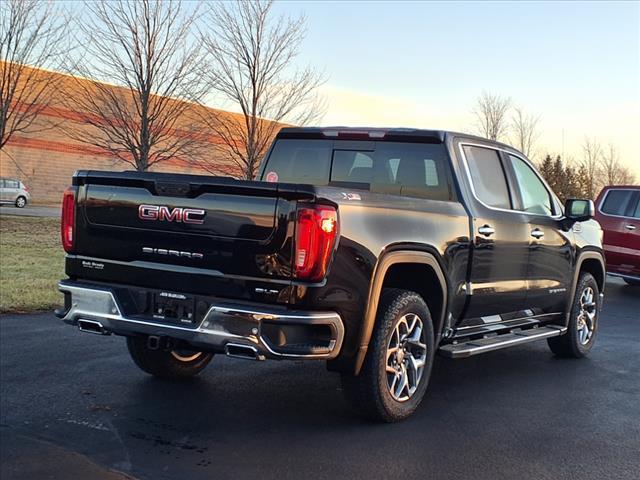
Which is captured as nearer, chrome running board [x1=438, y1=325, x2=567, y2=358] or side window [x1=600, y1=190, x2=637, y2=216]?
chrome running board [x1=438, y1=325, x2=567, y2=358]

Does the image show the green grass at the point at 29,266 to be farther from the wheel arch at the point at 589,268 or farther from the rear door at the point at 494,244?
the wheel arch at the point at 589,268

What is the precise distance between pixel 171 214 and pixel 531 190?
3.58m

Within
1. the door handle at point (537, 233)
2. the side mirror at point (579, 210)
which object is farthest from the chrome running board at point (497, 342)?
the side mirror at point (579, 210)

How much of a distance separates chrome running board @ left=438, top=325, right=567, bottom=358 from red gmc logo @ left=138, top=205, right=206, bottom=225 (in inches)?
82.6

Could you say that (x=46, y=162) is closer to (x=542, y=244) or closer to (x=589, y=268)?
(x=589, y=268)

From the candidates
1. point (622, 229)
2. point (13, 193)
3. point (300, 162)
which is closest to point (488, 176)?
point (300, 162)

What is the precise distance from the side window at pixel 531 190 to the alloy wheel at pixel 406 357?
6.56ft

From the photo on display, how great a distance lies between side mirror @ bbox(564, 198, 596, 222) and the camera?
674 centimetres

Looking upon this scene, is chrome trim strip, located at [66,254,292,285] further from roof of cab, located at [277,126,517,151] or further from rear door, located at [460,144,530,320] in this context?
roof of cab, located at [277,126,517,151]

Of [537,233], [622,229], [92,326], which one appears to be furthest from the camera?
[622,229]

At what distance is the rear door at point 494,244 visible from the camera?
5.55 m

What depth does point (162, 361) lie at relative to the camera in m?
5.57

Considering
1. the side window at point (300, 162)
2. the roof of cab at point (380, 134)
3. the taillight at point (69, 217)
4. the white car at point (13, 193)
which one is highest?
the roof of cab at point (380, 134)

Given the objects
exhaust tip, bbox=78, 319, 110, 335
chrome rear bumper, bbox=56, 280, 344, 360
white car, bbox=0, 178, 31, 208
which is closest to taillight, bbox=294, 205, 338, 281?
chrome rear bumper, bbox=56, 280, 344, 360
